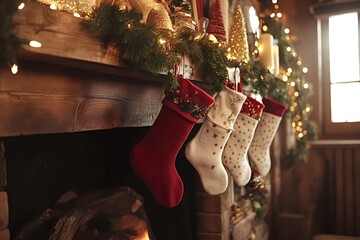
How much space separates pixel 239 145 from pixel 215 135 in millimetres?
272

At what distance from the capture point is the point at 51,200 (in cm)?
140

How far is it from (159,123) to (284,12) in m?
2.09

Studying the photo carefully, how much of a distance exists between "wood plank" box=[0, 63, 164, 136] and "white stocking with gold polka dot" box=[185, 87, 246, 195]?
243 millimetres

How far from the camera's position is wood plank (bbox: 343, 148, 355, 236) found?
2549 millimetres

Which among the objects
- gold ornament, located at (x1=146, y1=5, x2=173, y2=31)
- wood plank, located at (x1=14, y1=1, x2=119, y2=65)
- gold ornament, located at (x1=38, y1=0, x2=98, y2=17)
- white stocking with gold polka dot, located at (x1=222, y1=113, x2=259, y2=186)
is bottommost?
white stocking with gold polka dot, located at (x1=222, y1=113, x2=259, y2=186)

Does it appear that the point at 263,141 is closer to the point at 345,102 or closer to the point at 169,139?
the point at 169,139

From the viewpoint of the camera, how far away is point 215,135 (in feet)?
4.29

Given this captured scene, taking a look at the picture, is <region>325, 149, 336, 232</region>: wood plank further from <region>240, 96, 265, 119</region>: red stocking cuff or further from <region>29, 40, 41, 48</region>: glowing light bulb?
<region>29, 40, 41, 48</region>: glowing light bulb

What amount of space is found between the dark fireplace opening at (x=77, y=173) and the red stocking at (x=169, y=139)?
41 cm

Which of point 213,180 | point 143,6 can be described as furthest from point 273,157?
point 143,6

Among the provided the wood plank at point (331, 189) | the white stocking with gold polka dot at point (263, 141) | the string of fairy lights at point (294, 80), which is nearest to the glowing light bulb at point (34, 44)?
the white stocking with gold polka dot at point (263, 141)

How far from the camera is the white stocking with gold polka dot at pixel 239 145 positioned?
1526 millimetres

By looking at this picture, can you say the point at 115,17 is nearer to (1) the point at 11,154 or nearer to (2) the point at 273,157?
(1) the point at 11,154

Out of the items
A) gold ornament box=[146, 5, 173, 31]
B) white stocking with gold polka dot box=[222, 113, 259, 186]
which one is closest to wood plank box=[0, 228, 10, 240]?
gold ornament box=[146, 5, 173, 31]
